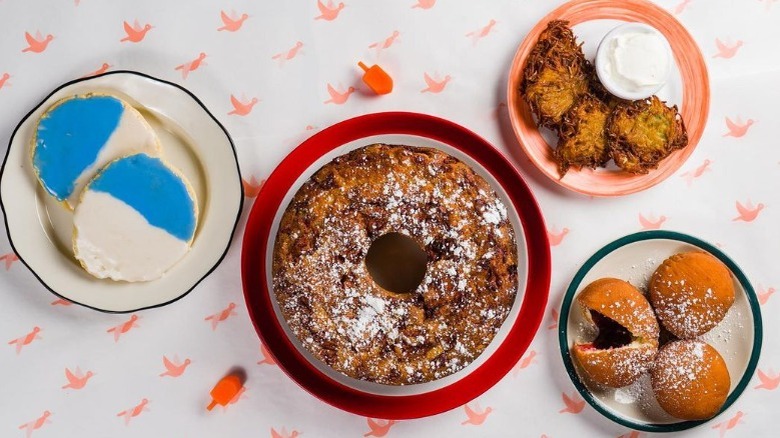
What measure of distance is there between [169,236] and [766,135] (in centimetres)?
191

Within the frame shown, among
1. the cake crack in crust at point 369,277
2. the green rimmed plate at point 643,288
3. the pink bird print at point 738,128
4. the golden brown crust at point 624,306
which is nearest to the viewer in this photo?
the cake crack in crust at point 369,277

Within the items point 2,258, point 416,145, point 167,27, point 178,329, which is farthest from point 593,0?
point 2,258

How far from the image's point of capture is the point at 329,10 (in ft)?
6.60

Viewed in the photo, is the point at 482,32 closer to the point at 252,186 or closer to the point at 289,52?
the point at 289,52

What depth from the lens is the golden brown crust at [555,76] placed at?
187 cm

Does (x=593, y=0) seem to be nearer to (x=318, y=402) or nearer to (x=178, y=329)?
(x=318, y=402)

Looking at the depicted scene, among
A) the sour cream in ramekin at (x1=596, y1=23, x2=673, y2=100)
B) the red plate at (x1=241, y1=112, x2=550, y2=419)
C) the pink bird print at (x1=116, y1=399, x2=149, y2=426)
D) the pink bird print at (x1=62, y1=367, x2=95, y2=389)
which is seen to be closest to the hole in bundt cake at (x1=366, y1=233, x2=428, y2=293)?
the red plate at (x1=241, y1=112, x2=550, y2=419)

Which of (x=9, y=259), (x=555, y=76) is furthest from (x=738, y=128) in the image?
(x=9, y=259)

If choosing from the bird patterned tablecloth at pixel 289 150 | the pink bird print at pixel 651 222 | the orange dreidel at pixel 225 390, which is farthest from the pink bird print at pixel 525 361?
the orange dreidel at pixel 225 390

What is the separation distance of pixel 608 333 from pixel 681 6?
1074 millimetres

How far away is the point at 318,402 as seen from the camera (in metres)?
2.02

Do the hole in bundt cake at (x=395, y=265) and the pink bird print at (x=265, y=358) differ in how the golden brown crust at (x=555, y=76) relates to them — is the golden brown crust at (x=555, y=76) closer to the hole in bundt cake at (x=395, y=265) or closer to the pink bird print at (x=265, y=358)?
the hole in bundt cake at (x=395, y=265)

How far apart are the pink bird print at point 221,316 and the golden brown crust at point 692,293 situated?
1.33 metres

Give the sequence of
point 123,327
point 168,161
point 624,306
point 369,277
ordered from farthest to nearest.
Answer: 1. point 123,327
2. point 168,161
3. point 624,306
4. point 369,277
